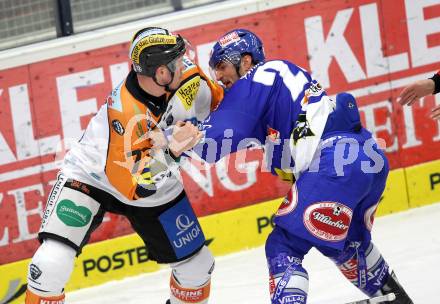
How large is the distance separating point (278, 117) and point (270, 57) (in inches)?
88.6

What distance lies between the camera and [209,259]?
15.4ft

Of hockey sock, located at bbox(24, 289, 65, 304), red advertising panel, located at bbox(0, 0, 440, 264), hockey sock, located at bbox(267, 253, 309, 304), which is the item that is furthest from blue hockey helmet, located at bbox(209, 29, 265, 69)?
red advertising panel, located at bbox(0, 0, 440, 264)

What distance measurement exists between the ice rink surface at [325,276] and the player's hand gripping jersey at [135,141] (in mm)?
1070

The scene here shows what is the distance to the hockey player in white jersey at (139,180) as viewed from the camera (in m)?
4.34

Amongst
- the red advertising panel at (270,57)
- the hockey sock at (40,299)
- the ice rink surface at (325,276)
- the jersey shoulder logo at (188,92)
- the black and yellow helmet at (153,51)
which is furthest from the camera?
the red advertising panel at (270,57)

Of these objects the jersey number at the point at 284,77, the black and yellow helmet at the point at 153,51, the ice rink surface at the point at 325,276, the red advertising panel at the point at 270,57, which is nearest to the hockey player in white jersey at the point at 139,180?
the black and yellow helmet at the point at 153,51

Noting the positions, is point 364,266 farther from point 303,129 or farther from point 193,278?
point 193,278

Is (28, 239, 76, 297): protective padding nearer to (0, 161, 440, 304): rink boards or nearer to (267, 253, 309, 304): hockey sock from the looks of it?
(267, 253, 309, 304): hockey sock

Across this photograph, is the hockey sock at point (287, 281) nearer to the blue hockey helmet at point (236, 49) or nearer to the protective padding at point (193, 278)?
the protective padding at point (193, 278)

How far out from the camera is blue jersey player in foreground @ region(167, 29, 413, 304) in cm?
399

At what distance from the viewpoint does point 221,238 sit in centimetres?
629

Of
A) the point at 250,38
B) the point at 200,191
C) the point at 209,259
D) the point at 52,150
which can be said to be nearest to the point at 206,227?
the point at 200,191

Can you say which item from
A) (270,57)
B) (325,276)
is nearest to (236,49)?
(325,276)

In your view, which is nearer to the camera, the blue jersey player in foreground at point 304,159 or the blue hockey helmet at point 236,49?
the blue jersey player in foreground at point 304,159
